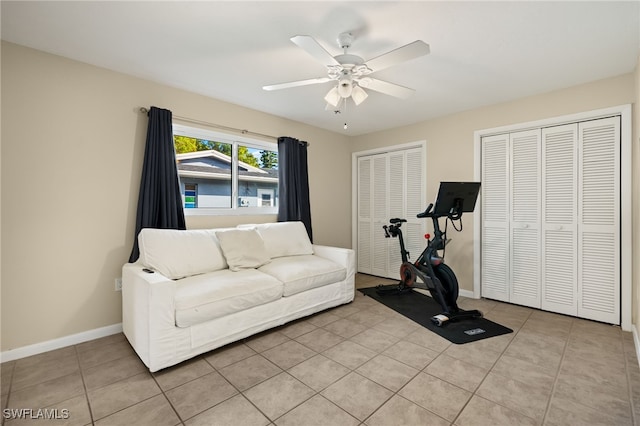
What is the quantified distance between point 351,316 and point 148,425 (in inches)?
78.7

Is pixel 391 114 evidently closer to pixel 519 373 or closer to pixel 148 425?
pixel 519 373

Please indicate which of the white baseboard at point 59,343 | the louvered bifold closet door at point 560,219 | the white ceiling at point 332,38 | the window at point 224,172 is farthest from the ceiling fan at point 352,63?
the white baseboard at point 59,343

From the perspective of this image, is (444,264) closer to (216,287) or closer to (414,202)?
(414,202)

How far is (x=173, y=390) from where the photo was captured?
1849mm

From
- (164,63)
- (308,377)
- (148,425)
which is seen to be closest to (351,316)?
(308,377)

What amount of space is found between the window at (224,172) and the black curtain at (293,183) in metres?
0.18

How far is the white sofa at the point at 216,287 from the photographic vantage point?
80.4 inches

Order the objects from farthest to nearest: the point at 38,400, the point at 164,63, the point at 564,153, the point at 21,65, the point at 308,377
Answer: the point at 564,153
the point at 164,63
the point at 21,65
the point at 308,377
the point at 38,400

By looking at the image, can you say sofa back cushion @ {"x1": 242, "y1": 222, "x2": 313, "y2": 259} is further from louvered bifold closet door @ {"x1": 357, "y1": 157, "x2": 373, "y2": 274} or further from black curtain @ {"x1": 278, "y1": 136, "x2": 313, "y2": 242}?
louvered bifold closet door @ {"x1": 357, "y1": 157, "x2": 373, "y2": 274}

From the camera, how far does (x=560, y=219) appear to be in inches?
123

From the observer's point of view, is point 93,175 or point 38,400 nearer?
point 38,400

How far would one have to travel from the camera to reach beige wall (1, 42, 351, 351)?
223cm

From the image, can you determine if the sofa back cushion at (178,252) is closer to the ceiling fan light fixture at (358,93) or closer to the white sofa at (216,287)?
the white sofa at (216,287)

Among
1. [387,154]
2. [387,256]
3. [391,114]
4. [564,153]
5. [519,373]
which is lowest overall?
[519,373]
